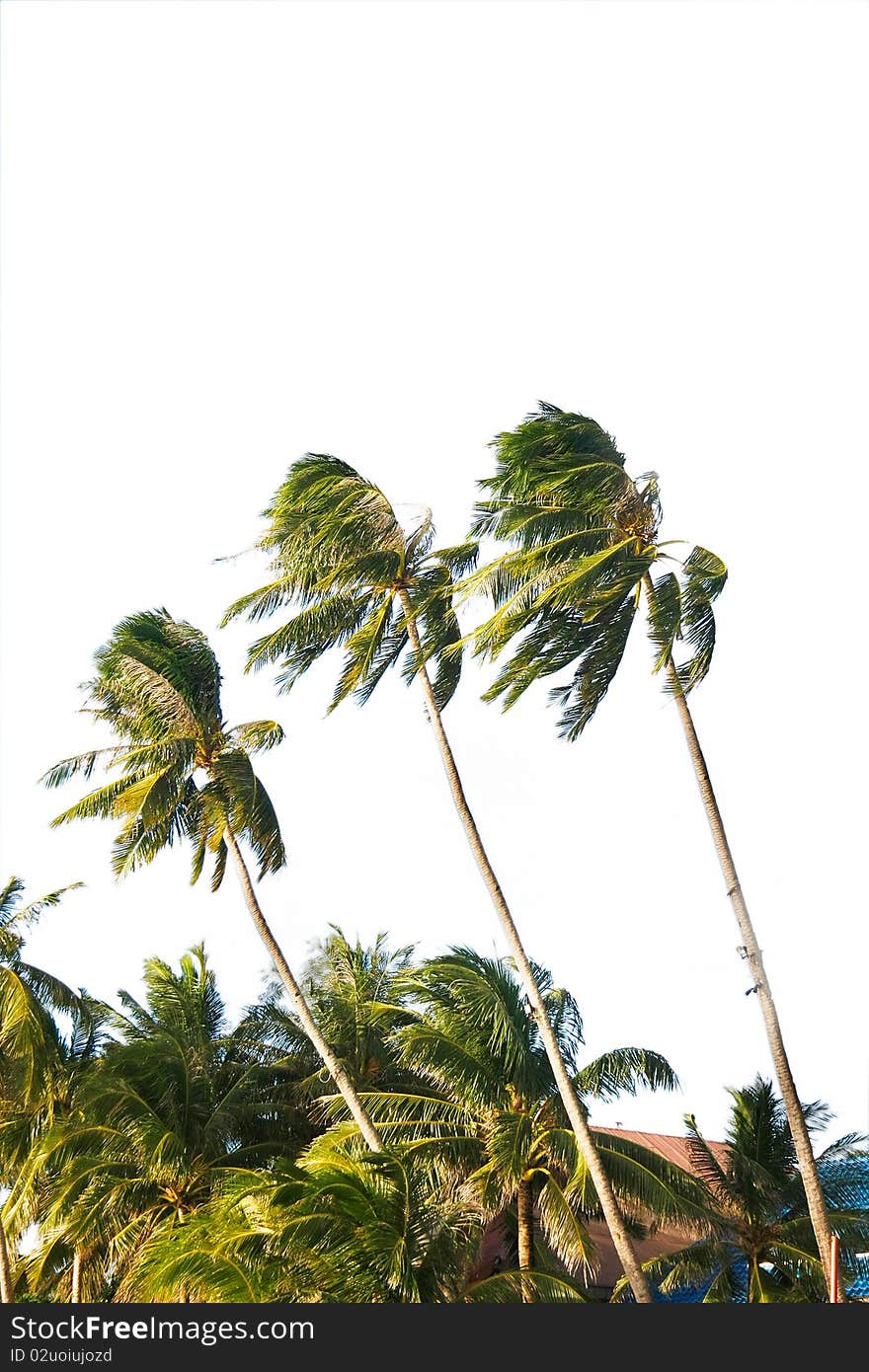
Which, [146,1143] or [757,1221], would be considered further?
[146,1143]

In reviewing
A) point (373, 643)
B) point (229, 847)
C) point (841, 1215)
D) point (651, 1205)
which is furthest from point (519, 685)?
point (841, 1215)

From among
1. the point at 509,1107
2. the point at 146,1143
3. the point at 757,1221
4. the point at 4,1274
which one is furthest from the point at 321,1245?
the point at 4,1274

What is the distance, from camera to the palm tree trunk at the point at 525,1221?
1816cm

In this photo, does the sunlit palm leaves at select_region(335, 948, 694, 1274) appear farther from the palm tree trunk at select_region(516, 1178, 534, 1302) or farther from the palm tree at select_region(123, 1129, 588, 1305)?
the palm tree at select_region(123, 1129, 588, 1305)

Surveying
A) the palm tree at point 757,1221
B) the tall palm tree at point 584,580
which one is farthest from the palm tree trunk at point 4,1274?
the tall palm tree at point 584,580

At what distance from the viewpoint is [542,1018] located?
16.5 metres

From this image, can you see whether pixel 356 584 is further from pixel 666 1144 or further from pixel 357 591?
pixel 666 1144

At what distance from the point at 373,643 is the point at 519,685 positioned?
326cm

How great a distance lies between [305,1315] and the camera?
10.6 meters

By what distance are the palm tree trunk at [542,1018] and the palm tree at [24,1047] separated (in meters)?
9.13

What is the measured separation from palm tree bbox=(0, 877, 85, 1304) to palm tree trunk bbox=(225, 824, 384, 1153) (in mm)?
5362

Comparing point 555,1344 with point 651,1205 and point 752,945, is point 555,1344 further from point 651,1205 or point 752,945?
point 651,1205

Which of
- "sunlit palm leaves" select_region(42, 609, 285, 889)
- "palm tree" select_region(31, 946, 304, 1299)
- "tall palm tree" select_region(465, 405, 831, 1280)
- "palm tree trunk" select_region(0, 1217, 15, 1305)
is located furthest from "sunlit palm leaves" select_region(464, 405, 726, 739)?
"palm tree trunk" select_region(0, 1217, 15, 1305)

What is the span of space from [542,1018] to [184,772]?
24.0 feet
